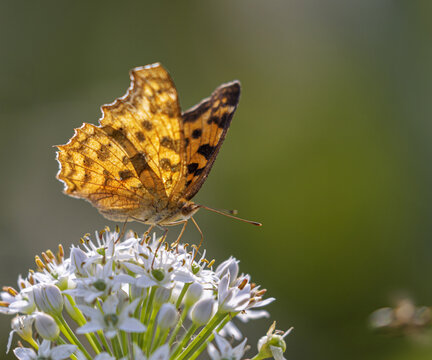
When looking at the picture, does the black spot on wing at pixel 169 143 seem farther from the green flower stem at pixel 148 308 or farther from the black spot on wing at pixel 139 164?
the green flower stem at pixel 148 308

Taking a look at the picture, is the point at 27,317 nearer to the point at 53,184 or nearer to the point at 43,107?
the point at 53,184

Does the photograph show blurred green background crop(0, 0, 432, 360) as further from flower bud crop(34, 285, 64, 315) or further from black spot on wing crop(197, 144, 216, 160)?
flower bud crop(34, 285, 64, 315)

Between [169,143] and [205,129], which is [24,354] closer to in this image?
[169,143]

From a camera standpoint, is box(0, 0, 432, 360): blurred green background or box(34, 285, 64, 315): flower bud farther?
box(0, 0, 432, 360): blurred green background

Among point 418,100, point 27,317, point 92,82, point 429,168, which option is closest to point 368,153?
point 429,168

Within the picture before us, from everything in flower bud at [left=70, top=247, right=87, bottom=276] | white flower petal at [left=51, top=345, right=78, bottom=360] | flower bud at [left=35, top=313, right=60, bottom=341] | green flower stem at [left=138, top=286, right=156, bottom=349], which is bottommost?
green flower stem at [left=138, top=286, right=156, bottom=349]

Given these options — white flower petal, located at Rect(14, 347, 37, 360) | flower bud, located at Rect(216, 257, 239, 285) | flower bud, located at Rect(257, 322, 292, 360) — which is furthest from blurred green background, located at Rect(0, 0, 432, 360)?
white flower petal, located at Rect(14, 347, 37, 360)

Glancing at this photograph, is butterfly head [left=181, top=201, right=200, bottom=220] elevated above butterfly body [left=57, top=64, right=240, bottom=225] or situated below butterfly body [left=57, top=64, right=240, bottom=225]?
below

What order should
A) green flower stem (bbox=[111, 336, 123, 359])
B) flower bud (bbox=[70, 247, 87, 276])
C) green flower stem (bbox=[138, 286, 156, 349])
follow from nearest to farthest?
green flower stem (bbox=[111, 336, 123, 359]) < green flower stem (bbox=[138, 286, 156, 349]) < flower bud (bbox=[70, 247, 87, 276])
